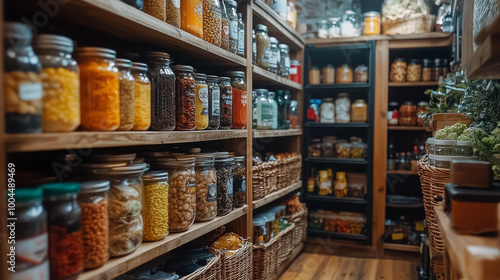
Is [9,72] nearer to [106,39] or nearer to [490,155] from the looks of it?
[106,39]

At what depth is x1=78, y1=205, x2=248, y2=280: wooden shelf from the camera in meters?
1.18

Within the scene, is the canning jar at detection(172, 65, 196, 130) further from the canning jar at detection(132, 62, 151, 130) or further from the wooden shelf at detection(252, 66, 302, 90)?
the wooden shelf at detection(252, 66, 302, 90)

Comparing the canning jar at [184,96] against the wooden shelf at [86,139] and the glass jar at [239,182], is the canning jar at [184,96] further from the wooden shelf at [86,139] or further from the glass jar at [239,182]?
the glass jar at [239,182]

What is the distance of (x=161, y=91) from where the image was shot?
1518mm

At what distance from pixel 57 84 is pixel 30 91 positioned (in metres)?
0.09

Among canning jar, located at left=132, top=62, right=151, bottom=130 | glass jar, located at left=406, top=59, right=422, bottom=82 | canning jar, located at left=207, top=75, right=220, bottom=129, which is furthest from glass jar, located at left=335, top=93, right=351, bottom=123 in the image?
canning jar, located at left=132, top=62, right=151, bottom=130

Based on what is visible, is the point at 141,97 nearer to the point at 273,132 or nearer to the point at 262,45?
the point at 262,45

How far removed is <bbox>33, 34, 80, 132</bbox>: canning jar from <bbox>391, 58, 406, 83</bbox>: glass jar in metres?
3.00

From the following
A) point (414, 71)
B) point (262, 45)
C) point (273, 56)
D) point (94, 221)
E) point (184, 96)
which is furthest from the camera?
point (414, 71)

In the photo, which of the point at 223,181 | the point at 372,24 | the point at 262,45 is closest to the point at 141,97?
the point at 223,181

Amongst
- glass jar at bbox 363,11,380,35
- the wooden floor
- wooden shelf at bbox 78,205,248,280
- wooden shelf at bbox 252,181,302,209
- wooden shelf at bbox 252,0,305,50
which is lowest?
the wooden floor

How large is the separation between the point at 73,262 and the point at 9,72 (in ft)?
1.70

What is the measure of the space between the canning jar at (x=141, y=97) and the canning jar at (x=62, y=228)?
1.19 ft

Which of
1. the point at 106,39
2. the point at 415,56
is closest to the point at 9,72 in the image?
the point at 106,39
